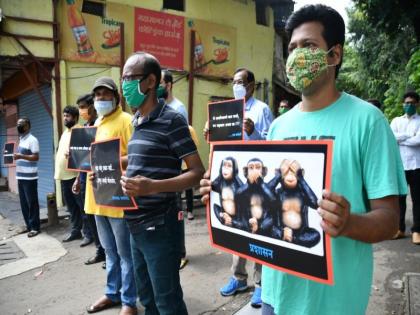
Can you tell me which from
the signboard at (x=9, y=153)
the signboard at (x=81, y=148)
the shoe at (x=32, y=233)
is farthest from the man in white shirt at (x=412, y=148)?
the signboard at (x=9, y=153)

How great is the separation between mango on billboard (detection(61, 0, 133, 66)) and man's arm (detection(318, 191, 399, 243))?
28.2 ft

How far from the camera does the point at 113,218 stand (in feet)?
9.89

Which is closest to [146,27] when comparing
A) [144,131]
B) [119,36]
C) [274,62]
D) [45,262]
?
[119,36]

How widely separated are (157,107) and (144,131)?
18 cm

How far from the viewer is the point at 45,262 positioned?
508 centimetres

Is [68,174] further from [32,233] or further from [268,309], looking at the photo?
[268,309]

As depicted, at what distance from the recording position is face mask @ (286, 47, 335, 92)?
143 centimetres

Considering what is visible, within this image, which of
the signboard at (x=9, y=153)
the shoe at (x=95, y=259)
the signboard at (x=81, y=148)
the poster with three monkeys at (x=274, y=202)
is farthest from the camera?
the signboard at (x=9, y=153)

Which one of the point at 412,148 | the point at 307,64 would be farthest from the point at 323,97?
the point at 412,148

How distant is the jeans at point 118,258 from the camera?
3037 mm

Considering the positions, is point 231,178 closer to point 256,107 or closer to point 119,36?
point 256,107

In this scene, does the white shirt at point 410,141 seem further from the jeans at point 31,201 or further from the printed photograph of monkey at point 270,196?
the jeans at point 31,201

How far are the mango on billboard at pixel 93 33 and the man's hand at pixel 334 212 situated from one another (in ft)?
28.3

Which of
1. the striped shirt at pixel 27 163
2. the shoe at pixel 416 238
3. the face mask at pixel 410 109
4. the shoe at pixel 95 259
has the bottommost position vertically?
the shoe at pixel 95 259
